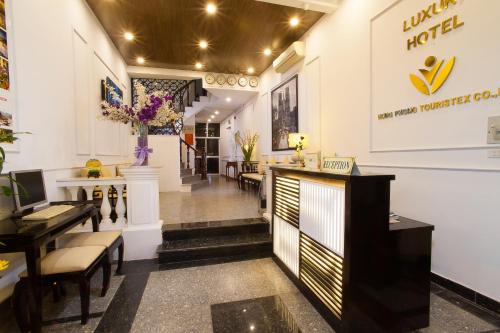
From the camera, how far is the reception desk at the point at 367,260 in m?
1.64

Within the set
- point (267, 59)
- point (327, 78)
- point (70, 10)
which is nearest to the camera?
point (70, 10)

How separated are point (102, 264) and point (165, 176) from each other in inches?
204

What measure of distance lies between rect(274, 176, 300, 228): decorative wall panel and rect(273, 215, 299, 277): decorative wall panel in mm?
87

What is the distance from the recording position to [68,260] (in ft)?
6.07

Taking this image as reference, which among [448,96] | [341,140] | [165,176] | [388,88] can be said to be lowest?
[165,176]

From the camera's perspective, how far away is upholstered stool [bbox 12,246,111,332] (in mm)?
1734

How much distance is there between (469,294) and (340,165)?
1.82 m

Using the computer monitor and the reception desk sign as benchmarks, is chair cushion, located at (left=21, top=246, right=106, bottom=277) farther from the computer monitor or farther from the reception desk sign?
the reception desk sign

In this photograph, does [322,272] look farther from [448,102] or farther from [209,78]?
[209,78]

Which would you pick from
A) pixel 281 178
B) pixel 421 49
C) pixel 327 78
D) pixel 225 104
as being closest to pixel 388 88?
pixel 421 49

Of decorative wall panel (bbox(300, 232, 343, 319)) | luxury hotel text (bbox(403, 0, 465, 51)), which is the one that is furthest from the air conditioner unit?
decorative wall panel (bbox(300, 232, 343, 319))

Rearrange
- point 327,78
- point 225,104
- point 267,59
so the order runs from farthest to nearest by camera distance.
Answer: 1. point 225,104
2. point 267,59
3. point 327,78

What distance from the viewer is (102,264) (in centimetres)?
222

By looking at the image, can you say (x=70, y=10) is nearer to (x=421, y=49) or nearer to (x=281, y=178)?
(x=281, y=178)
